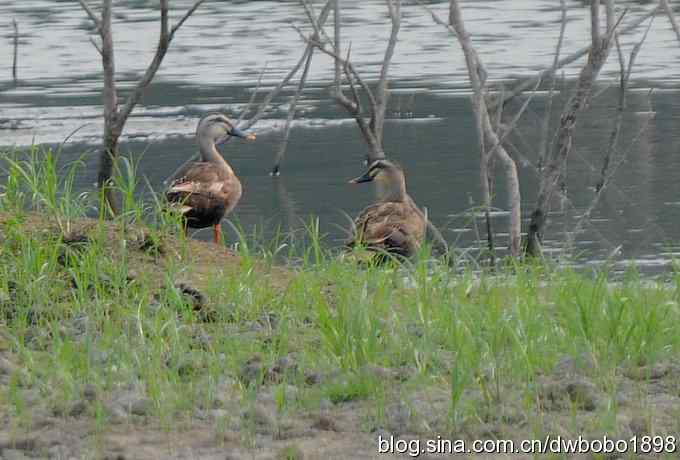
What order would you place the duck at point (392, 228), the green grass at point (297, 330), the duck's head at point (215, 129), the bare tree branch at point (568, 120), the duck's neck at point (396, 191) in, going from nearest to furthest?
the green grass at point (297, 330) → the duck at point (392, 228) → the bare tree branch at point (568, 120) → the duck's neck at point (396, 191) → the duck's head at point (215, 129)

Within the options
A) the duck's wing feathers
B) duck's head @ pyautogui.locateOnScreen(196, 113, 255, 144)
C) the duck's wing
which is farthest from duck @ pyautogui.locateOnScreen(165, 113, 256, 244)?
the duck's wing feathers

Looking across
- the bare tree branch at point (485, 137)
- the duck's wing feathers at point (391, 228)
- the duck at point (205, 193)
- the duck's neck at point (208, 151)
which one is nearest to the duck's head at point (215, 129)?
the duck's neck at point (208, 151)

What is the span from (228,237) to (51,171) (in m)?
4.23

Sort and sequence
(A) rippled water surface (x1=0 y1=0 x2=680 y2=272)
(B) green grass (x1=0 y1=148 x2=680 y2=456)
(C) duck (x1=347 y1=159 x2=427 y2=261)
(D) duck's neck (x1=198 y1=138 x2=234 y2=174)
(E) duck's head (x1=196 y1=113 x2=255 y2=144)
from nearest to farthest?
(B) green grass (x1=0 y1=148 x2=680 y2=456) < (C) duck (x1=347 y1=159 x2=427 y2=261) < (D) duck's neck (x1=198 y1=138 x2=234 y2=174) < (E) duck's head (x1=196 y1=113 x2=255 y2=144) < (A) rippled water surface (x1=0 y1=0 x2=680 y2=272)

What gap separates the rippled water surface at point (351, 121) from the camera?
464 inches

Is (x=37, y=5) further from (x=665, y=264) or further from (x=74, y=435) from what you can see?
(x=74, y=435)

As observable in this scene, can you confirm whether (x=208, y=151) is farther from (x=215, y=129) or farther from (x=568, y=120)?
(x=568, y=120)

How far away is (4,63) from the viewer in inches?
782

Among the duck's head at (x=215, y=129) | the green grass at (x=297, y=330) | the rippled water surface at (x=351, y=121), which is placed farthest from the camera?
the rippled water surface at (x=351, y=121)

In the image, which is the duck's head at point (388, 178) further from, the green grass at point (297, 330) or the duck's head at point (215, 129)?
the green grass at point (297, 330)

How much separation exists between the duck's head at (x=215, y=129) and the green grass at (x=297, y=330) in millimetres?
3630

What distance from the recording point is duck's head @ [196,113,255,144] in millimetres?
10680

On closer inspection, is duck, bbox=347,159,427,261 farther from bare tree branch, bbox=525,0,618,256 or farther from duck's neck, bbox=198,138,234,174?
duck's neck, bbox=198,138,234,174

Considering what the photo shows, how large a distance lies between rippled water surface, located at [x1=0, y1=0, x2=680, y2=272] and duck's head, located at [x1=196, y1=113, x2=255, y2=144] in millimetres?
725
